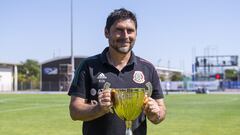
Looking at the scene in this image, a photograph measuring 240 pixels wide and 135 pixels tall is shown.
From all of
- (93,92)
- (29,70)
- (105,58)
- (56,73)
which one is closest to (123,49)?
(105,58)

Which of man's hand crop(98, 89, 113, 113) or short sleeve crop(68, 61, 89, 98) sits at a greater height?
short sleeve crop(68, 61, 89, 98)

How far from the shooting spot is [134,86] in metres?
3.94

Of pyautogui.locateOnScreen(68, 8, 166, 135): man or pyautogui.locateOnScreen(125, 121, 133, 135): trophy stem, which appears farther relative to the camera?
pyautogui.locateOnScreen(68, 8, 166, 135): man

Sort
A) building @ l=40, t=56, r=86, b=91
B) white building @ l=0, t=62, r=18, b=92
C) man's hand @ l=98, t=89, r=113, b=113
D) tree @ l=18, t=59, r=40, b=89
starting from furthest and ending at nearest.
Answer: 1. tree @ l=18, t=59, r=40, b=89
2. white building @ l=0, t=62, r=18, b=92
3. building @ l=40, t=56, r=86, b=91
4. man's hand @ l=98, t=89, r=113, b=113

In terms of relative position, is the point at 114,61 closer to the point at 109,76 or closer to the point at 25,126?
the point at 109,76

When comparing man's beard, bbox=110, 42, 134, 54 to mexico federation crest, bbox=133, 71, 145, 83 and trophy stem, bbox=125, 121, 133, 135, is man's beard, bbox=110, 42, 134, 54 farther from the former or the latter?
trophy stem, bbox=125, 121, 133, 135

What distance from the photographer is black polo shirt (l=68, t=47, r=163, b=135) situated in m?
3.94

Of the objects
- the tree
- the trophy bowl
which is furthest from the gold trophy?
the tree

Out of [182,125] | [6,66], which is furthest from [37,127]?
[6,66]

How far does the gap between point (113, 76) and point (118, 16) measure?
46 cm

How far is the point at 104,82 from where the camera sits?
3.93 meters

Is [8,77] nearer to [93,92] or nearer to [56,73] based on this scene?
[56,73]

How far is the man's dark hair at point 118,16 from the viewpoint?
3885 millimetres

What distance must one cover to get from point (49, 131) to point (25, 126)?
213cm
